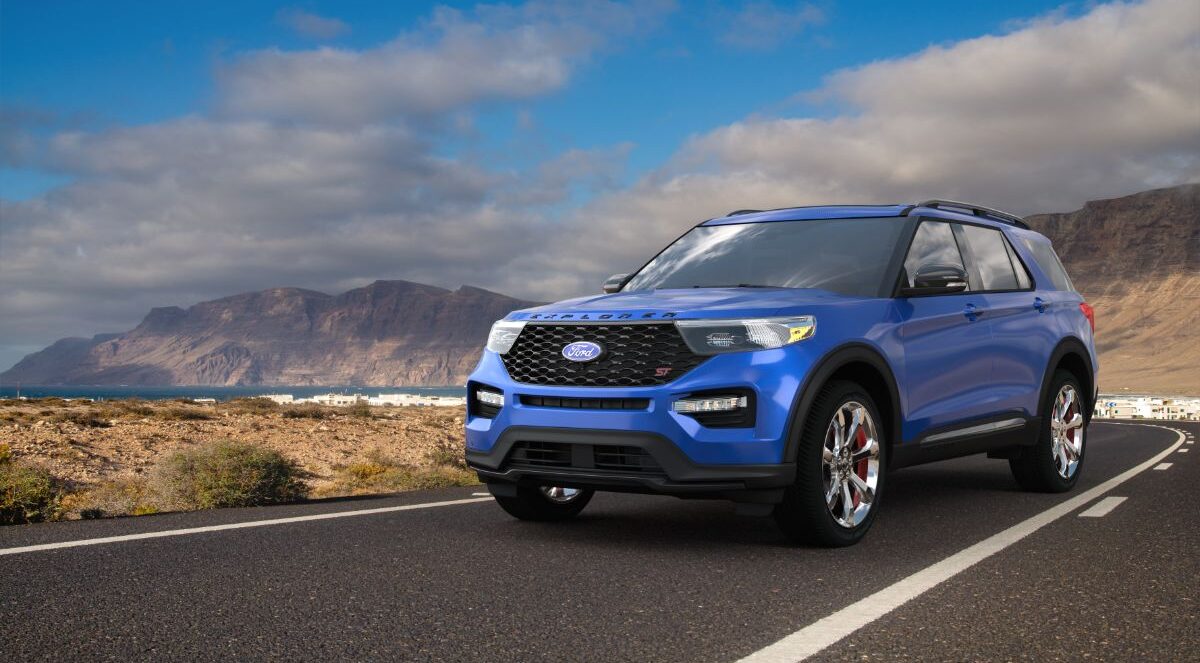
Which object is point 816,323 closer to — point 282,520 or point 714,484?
point 714,484

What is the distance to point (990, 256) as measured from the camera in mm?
7996

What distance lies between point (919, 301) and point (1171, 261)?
200 metres

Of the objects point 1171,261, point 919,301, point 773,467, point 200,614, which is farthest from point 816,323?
point 1171,261

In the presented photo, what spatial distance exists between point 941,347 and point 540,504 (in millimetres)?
2755

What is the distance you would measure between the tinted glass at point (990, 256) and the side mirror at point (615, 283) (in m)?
2.53

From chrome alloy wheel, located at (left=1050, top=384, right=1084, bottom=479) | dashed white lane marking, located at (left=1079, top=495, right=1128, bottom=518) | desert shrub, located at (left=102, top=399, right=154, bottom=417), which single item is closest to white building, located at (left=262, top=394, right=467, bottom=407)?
desert shrub, located at (left=102, top=399, right=154, bottom=417)

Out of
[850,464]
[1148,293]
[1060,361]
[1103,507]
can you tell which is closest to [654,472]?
[850,464]

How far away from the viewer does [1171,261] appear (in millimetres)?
181500

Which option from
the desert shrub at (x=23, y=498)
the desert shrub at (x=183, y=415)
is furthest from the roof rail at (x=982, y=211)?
the desert shrub at (x=183, y=415)

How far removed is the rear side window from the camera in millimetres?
8852

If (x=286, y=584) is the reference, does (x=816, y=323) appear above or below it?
above

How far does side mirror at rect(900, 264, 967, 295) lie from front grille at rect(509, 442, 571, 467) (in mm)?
2332

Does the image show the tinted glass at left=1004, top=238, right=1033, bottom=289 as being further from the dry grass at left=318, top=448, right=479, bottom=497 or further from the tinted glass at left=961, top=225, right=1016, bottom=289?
the dry grass at left=318, top=448, right=479, bottom=497

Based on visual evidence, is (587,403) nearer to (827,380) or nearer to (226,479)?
(827,380)
